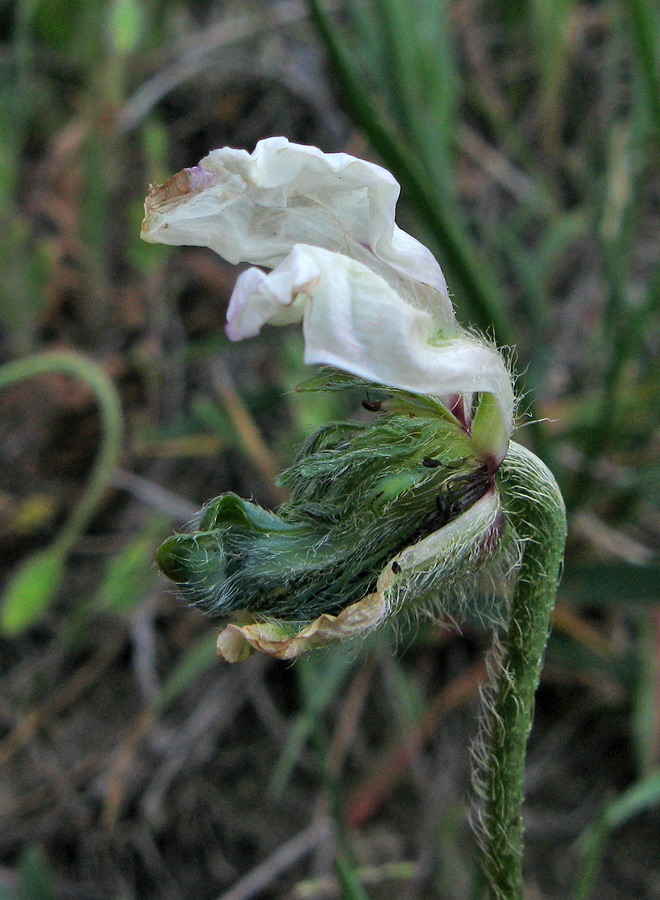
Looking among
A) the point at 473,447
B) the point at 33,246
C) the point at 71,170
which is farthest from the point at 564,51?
the point at 473,447

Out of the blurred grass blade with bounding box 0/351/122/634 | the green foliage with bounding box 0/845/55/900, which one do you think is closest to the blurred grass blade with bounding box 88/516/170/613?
the blurred grass blade with bounding box 0/351/122/634

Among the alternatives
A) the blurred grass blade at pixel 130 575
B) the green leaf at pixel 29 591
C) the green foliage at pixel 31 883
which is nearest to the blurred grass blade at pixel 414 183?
the blurred grass blade at pixel 130 575

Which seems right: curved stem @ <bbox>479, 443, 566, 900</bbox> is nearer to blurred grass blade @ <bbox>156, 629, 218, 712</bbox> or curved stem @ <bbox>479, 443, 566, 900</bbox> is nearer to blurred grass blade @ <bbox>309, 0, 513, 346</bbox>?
blurred grass blade @ <bbox>309, 0, 513, 346</bbox>

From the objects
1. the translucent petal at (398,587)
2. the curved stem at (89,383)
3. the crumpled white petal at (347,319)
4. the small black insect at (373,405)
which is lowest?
the curved stem at (89,383)

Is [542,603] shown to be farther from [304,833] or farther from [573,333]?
[573,333]

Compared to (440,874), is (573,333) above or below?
above

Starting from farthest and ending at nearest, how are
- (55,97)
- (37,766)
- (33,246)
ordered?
1. (55,97)
2. (33,246)
3. (37,766)

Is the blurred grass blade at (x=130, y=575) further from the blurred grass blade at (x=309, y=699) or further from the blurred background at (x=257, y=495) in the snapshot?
the blurred grass blade at (x=309, y=699)
